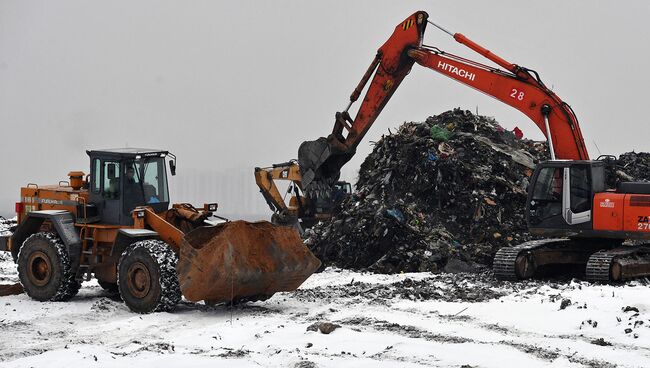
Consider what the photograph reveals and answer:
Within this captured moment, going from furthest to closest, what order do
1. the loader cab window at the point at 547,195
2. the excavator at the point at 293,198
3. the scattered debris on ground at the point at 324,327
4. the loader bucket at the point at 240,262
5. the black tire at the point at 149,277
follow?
1. the excavator at the point at 293,198
2. the loader cab window at the point at 547,195
3. the black tire at the point at 149,277
4. the loader bucket at the point at 240,262
5. the scattered debris on ground at the point at 324,327

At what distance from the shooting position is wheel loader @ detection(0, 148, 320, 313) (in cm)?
1240

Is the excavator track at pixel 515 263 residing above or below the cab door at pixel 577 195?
below

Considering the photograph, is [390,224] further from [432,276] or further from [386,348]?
[386,348]

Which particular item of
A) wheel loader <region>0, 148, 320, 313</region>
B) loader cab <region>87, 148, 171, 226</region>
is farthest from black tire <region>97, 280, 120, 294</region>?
loader cab <region>87, 148, 171, 226</region>

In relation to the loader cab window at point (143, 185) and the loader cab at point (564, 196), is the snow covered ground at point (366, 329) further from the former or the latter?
the loader cab window at point (143, 185)

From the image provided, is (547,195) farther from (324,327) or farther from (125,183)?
(125,183)

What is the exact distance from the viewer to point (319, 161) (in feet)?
67.0

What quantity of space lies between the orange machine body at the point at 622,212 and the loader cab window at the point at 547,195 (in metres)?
0.63

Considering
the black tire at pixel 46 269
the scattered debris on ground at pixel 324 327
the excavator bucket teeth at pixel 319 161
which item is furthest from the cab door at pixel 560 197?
the black tire at pixel 46 269

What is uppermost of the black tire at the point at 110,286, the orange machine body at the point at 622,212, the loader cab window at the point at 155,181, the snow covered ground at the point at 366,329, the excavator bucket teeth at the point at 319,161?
the excavator bucket teeth at the point at 319,161

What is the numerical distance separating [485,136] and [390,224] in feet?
14.0

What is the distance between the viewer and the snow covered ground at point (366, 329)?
9.65m

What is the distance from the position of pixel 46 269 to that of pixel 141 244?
8.29 ft

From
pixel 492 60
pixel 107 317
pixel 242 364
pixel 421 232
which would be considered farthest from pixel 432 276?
pixel 242 364
